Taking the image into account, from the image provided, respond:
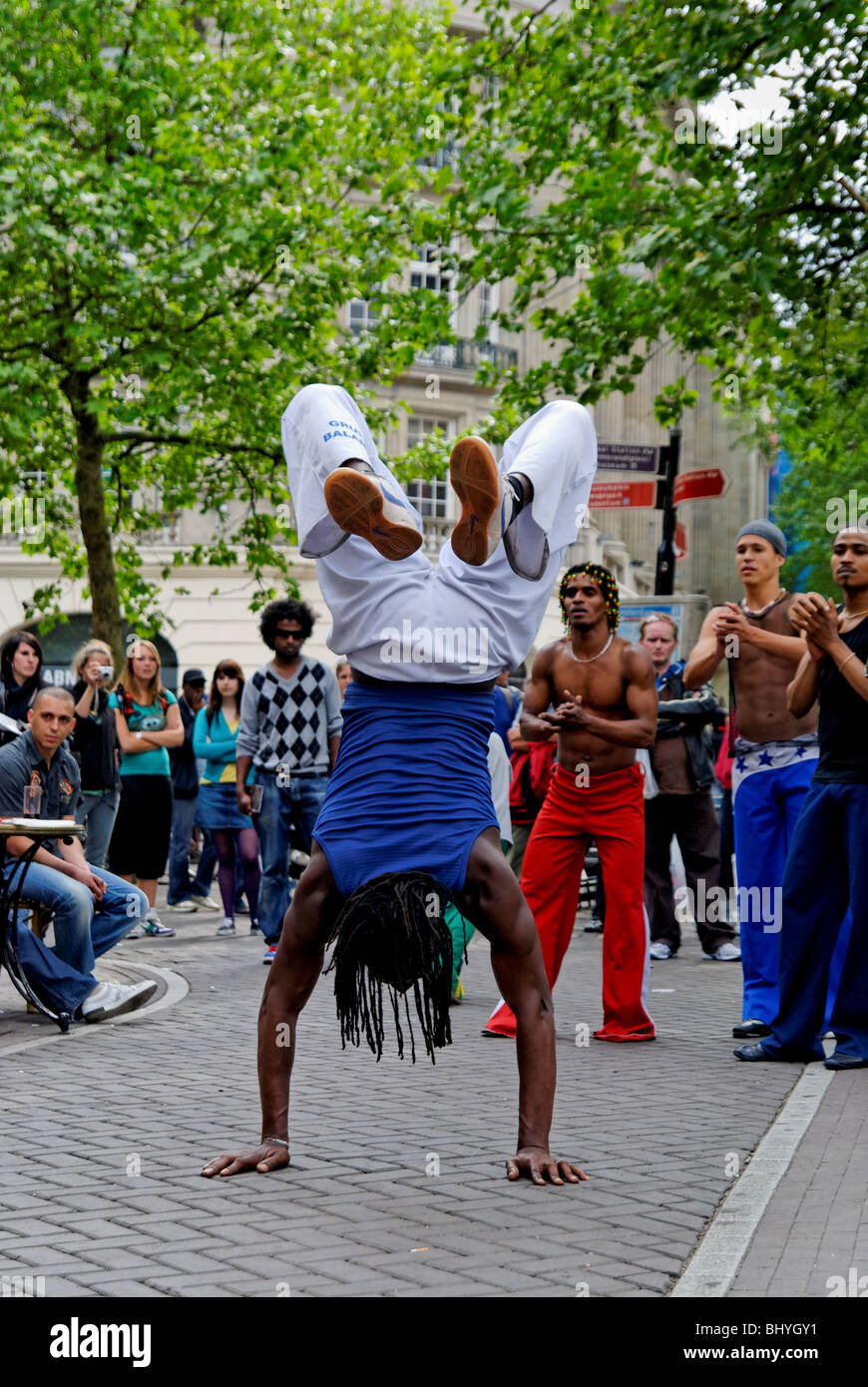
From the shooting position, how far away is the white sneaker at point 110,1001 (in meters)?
8.22

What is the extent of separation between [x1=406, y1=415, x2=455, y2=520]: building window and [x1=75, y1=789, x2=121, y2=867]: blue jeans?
2145cm

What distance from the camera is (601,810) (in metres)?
7.77

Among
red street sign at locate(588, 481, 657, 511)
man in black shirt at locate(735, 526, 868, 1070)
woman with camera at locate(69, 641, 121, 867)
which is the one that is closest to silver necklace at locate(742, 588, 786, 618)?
man in black shirt at locate(735, 526, 868, 1070)

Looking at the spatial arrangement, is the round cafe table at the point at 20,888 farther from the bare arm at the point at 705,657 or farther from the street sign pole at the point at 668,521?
the street sign pole at the point at 668,521

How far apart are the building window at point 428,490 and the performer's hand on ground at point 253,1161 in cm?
2845

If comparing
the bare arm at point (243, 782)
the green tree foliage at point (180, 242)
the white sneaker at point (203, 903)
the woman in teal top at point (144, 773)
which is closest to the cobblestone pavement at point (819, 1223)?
the bare arm at point (243, 782)

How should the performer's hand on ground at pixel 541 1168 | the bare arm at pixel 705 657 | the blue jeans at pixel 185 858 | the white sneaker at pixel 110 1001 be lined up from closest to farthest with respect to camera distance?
the performer's hand on ground at pixel 541 1168 → the bare arm at pixel 705 657 → the white sneaker at pixel 110 1001 → the blue jeans at pixel 185 858

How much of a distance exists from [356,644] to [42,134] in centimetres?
1384

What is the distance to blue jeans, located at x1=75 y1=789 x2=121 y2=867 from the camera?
39.2ft

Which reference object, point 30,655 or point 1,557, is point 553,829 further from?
point 1,557

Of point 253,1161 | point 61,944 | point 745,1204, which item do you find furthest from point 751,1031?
point 253,1161

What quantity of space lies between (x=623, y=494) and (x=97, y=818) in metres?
6.70

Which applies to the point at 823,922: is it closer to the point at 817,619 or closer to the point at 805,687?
the point at 805,687

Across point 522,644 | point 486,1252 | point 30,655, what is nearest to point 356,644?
point 522,644
